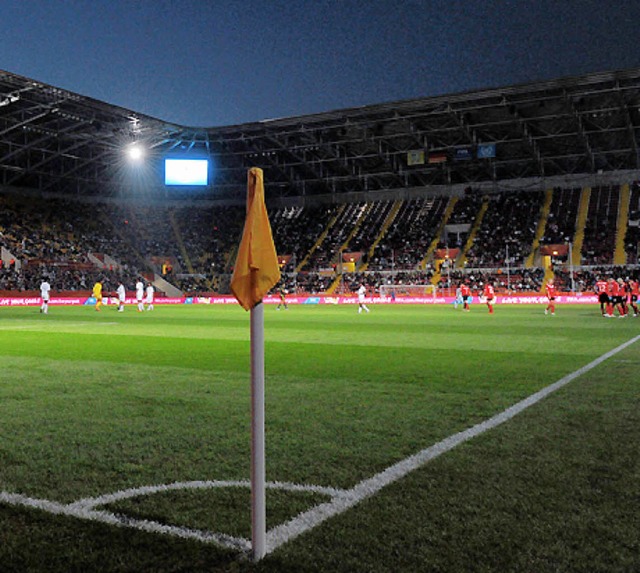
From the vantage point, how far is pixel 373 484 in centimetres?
398

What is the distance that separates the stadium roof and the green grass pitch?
33546mm

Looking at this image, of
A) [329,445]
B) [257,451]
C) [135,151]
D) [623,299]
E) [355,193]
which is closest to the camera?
[257,451]

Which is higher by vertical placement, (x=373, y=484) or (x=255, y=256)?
(x=255, y=256)

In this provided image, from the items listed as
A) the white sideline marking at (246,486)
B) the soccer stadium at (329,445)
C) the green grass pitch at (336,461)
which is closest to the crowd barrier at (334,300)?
the soccer stadium at (329,445)

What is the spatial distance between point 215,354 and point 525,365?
5.54 metres

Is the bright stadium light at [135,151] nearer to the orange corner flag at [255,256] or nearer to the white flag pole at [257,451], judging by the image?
the orange corner flag at [255,256]

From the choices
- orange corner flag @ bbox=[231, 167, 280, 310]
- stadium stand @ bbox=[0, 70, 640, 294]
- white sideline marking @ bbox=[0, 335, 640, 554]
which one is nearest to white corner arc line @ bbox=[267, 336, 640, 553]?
white sideline marking @ bbox=[0, 335, 640, 554]

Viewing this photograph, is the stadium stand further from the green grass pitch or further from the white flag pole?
the white flag pole

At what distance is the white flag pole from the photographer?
2898 millimetres

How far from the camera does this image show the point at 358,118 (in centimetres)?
4669

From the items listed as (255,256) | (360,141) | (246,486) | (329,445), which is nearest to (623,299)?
(329,445)

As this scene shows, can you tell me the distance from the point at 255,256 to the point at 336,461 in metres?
2.09

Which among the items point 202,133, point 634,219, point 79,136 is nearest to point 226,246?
point 202,133

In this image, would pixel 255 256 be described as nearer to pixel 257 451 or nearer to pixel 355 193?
pixel 257 451
